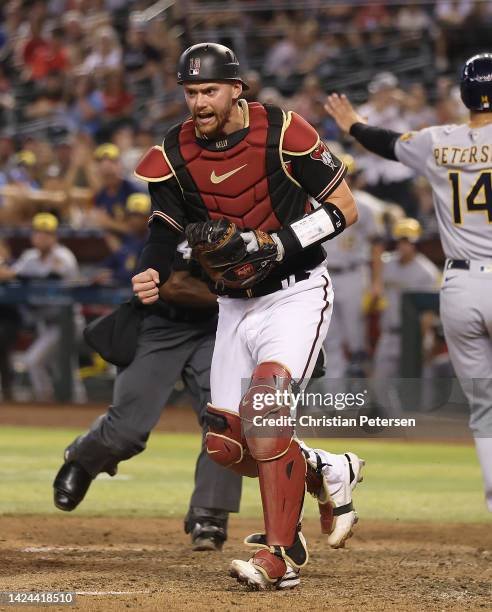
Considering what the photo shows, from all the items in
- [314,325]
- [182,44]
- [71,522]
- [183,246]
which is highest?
[182,44]

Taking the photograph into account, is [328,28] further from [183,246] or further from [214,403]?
[214,403]

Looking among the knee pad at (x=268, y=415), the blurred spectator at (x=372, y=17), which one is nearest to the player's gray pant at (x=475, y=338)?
the knee pad at (x=268, y=415)

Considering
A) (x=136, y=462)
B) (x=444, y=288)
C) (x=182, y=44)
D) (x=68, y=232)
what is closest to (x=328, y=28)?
(x=182, y=44)

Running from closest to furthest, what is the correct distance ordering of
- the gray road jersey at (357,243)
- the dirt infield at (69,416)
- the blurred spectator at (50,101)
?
the dirt infield at (69,416) → the gray road jersey at (357,243) → the blurred spectator at (50,101)

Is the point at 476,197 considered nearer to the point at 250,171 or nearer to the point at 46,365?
the point at 250,171

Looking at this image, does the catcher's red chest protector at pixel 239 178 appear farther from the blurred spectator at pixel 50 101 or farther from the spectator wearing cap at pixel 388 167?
the blurred spectator at pixel 50 101

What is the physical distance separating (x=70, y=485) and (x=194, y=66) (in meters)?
2.37

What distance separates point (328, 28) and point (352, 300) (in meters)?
6.56

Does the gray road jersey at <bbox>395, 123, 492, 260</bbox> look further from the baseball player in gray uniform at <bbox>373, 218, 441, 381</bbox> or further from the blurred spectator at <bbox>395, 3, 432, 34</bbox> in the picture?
the blurred spectator at <bbox>395, 3, 432, 34</bbox>

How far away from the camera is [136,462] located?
32.4 ft

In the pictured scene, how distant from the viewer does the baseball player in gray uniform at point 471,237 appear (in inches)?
252

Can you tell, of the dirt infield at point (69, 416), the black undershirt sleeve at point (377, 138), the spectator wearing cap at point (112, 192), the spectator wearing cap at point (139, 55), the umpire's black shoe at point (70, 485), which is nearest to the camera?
the umpire's black shoe at point (70, 485)

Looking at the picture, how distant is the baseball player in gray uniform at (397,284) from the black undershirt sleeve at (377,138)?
557 cm

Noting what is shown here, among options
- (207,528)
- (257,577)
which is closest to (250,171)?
(257,577)
